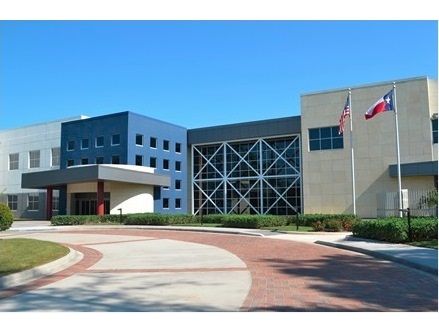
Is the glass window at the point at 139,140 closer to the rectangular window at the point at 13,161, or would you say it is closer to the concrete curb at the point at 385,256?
the rectangular window at the point at 13,161

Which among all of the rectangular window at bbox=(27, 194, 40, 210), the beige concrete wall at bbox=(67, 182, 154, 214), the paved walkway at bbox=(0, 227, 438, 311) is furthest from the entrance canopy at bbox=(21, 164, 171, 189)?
the paved walkway at bbox=(0, 227, 438, 311)

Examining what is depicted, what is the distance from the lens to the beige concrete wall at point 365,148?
38969mm

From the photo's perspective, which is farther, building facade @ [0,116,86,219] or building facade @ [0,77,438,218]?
building facade @ [0,116,86,219]

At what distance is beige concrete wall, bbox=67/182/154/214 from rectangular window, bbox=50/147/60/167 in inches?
467

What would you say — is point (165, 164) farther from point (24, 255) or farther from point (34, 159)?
point (24, 255)

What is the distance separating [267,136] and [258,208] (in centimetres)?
787

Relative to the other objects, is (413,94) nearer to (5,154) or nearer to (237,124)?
(237,124)

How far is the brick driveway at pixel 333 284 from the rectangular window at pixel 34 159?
2052 inches

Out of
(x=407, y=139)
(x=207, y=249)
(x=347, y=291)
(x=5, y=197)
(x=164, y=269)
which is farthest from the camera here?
(x=5, y=197)

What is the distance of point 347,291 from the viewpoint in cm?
923

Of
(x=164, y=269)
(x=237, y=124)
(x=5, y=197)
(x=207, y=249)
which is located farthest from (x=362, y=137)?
(x=5, y=197)

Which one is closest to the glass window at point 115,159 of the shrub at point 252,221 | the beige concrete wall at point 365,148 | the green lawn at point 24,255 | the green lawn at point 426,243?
the beige concrete wall at point 365,148

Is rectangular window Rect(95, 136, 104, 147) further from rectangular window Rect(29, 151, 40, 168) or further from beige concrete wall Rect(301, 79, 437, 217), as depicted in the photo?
beige concrete wall Rect(301, 79, 437, 217)

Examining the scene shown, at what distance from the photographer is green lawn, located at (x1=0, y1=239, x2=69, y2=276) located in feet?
39.5
